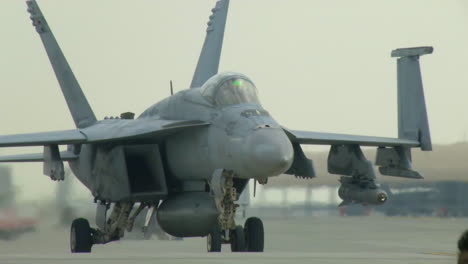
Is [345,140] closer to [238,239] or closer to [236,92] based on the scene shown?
[238,239]

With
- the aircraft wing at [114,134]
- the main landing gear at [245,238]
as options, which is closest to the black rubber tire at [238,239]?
the main landing gear at [245,238]

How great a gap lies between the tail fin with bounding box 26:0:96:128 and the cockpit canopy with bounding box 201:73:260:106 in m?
5.31

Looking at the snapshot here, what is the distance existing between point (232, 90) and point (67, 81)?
252 inches

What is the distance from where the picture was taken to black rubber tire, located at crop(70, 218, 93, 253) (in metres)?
19.4

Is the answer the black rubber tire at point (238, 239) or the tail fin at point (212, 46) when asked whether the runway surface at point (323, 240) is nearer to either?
the black rubber tire at point (238, 239)

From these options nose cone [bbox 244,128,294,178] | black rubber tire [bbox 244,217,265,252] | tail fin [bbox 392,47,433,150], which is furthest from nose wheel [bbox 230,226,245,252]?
tail fin [bbox 392,47,433,150]

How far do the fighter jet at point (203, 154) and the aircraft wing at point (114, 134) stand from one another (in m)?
0.02

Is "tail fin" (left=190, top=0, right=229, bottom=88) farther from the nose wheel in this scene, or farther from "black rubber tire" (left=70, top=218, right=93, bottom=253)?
the nose wheel

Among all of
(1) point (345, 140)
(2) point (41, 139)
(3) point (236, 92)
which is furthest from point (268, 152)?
(2) point (41, 139)

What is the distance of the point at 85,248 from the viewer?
19469 millimetres

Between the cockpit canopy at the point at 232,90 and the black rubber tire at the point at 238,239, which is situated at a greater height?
the cockpit canopy at the point at 232,90

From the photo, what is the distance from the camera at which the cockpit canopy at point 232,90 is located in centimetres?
1658

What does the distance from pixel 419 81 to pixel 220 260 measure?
10.3 m

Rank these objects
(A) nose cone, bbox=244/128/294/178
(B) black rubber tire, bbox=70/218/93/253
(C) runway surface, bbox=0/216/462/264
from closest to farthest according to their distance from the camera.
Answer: (A) nose cone, bbox=244/128/294/178, (B) black rubber tire, bbox=70/218/93/253, (C) runway surface, bbox=0/216/462/264
